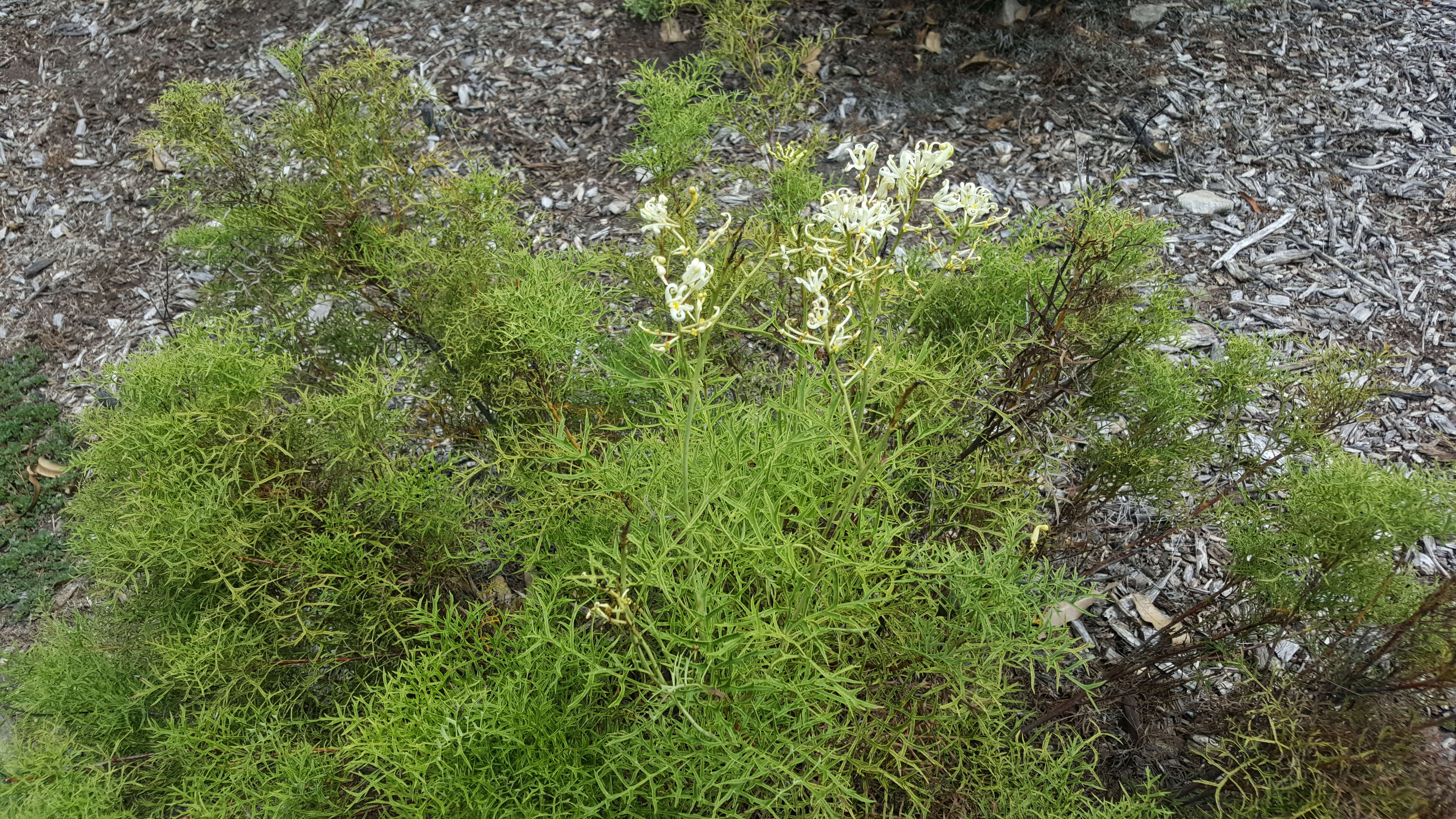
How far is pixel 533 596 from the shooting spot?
187cm

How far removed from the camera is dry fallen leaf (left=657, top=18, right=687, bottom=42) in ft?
15.4

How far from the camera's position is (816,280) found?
4.00 feet

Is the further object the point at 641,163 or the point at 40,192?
the point at 40,192

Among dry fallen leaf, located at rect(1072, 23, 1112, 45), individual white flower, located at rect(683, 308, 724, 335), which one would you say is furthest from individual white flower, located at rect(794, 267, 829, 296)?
dry fallen leaf, located at rect(1072, 23, 1112, 45)

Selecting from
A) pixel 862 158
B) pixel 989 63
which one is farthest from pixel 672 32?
pixel 862 158

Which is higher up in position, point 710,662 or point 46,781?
point 710,662

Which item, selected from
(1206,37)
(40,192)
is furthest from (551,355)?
(40,192)

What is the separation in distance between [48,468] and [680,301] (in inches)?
143

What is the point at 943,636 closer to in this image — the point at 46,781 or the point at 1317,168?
the point at 46,781

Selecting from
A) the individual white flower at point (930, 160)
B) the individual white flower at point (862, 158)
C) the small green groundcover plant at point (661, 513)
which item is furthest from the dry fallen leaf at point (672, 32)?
the individual white flower at point (930, 160)

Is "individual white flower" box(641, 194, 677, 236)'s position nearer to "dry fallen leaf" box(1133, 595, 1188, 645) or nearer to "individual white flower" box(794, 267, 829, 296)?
"individual white flower" box(794, 267, 829, 296)

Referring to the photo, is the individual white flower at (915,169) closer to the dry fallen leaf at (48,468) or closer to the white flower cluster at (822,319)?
the white flower cluster at (822,319)

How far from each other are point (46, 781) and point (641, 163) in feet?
6.83

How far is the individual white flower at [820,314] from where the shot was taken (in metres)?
1.19
